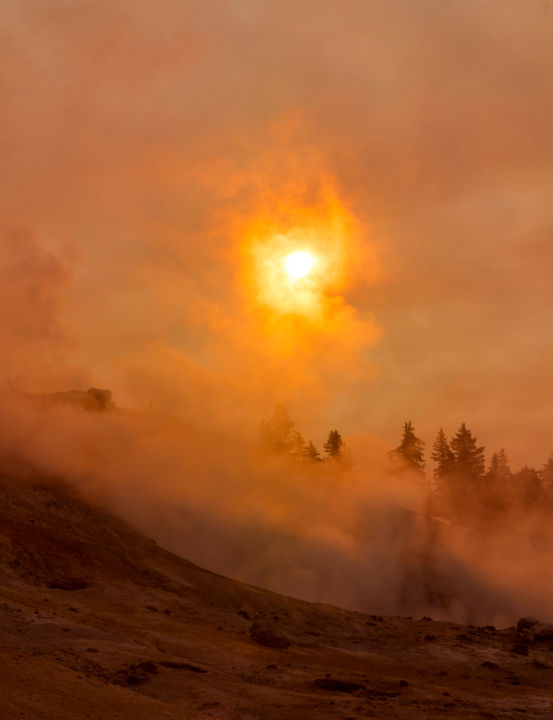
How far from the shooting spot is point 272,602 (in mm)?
35562

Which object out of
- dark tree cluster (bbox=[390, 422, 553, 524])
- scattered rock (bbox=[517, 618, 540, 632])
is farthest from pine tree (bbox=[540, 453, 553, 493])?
scattered rock (bbox=[517, 618, 540, 632])

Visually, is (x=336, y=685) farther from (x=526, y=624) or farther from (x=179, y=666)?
(x=526, y=624)

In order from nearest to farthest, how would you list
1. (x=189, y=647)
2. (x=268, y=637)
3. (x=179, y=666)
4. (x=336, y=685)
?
(x=179, y=666) < (x=336, y=685) < (x=189, y=647) < (x=268, y=637)

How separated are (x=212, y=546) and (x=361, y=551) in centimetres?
1318

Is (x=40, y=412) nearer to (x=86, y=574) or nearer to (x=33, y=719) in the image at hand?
(x=86, y=574)

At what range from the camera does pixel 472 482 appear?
95125 millimetres

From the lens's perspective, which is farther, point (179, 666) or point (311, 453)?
point (311, 453)

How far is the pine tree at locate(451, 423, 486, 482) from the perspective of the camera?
9662 cm

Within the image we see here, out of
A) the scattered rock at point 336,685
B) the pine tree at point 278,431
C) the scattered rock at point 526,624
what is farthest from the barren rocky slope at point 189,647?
the pine tree at point 278,431

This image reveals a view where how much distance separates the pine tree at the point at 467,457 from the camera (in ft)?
317

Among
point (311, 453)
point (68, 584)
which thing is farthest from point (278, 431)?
point (68, 584)

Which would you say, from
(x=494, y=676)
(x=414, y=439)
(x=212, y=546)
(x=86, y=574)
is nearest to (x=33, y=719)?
(x=494, y=676)

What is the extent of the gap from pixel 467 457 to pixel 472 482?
3837 mm

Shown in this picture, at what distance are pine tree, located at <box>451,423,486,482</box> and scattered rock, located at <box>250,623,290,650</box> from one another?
72989 millimetres
